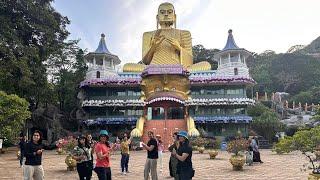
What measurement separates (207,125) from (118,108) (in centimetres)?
933

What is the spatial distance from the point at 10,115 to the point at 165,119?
1759 cm

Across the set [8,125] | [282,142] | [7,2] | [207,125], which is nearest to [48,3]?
[7,2]

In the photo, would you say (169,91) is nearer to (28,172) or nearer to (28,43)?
(28,43)

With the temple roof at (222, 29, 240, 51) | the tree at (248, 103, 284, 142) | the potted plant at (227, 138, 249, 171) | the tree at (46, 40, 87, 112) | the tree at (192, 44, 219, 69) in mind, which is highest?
the tree at (192, 44, 219, 69)

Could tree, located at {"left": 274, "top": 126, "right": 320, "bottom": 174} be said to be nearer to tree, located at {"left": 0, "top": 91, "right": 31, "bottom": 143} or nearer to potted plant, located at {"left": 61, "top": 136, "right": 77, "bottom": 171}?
potted plant, located at {"left": 61, "top": 136, "right": 77, "bottom": 171}

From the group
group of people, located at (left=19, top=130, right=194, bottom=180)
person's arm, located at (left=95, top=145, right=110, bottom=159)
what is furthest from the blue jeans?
person's arm, located at (left=95, top=145, right=110, bottom=159)

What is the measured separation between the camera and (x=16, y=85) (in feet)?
98.8

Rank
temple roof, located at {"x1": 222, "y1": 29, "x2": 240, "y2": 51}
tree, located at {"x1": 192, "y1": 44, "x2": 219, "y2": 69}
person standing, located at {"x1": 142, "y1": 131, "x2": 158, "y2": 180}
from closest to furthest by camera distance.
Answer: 1. person standing, located at {"x1": 142, "y1": 131, "x2": 158, "y2": 180}
2. temple roof, located at {"x1": 222, "y1": 29, "x2": 240, "y2": 51}
3. tree, located at {"x1": 192, "y1": 44, "x2": 219, "y2": 69}

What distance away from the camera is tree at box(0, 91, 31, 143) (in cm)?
2052

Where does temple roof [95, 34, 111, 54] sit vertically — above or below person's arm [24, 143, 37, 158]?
above

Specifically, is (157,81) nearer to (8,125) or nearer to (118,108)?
(118,108)

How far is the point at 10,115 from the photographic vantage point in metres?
21.3

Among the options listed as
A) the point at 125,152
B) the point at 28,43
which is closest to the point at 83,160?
the point at 125,152

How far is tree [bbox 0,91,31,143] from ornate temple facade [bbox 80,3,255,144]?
14295 mm
